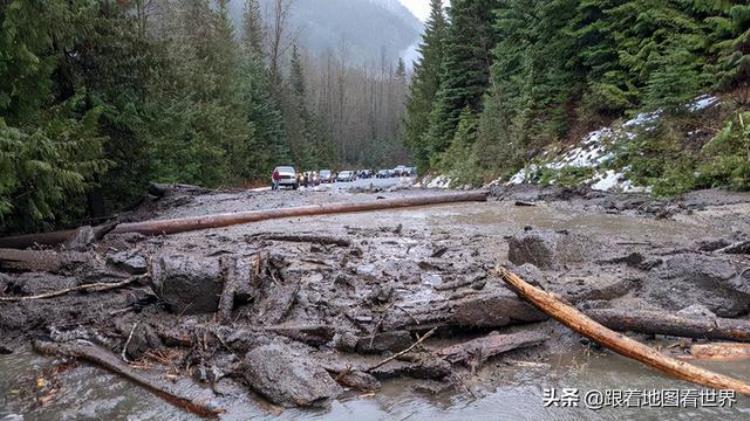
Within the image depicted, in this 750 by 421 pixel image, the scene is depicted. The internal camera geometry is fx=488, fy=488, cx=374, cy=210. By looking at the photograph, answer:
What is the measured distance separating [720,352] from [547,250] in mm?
2437

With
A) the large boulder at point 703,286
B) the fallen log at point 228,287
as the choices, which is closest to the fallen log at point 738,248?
the large boulder at point 703,286

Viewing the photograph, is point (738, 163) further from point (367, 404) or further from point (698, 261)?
point (367, 404)

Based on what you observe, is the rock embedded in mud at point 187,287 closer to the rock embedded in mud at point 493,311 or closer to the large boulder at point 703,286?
the rock embedded in mud at point 493,311

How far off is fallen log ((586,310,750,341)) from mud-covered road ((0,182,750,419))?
100mm

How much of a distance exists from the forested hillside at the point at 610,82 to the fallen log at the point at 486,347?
10.4m

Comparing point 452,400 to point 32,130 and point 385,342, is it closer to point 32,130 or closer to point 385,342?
point 385,342

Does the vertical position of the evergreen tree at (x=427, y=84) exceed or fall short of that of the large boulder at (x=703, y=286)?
it exceeds it

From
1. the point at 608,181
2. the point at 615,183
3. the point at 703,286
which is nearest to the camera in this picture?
the point at 703,286

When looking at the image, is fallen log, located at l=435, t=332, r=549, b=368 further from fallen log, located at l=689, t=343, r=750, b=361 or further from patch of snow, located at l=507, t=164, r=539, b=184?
patch of snow, located at l=507, t=164, r=539, b=184

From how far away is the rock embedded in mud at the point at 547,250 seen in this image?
20.0ft

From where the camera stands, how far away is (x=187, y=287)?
495 centimetres

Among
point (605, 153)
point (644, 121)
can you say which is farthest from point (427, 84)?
point (644, 121)

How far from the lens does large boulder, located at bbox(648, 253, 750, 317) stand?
4508 mm

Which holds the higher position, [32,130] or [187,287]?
[32,130]
